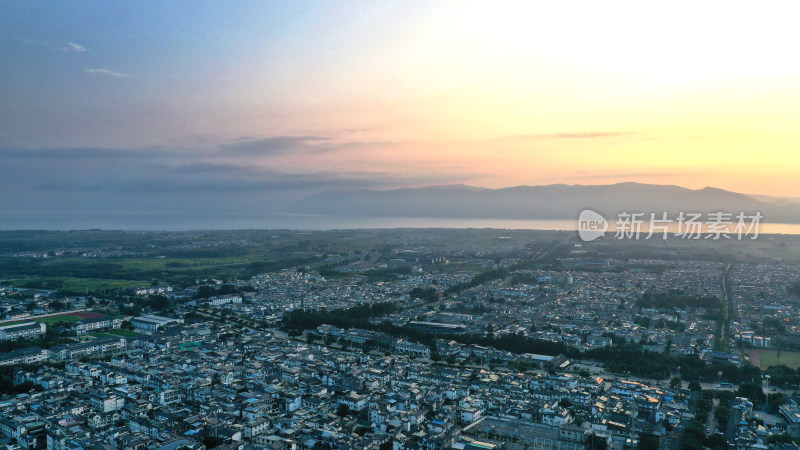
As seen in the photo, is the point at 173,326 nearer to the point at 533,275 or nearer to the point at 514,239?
the point at 533,275

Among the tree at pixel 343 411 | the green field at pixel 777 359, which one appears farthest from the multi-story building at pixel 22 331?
the green field at pixel 777 359

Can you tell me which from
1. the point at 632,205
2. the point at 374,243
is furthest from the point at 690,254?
the point at 632,205

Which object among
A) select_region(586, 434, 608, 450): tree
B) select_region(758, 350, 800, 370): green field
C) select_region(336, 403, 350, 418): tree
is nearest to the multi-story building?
select_region(336, 403, 350, 418): tree

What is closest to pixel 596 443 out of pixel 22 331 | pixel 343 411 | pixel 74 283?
pixel 343 411

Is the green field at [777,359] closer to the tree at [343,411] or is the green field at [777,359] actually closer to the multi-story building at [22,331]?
the tree at [343,411]

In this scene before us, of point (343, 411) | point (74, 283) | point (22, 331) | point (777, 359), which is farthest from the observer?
point (74, 283)

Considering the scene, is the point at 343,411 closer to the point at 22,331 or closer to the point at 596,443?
the point at 596,443

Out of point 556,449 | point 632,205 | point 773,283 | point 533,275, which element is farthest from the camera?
point 632,205

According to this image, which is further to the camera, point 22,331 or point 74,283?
point 74,283
